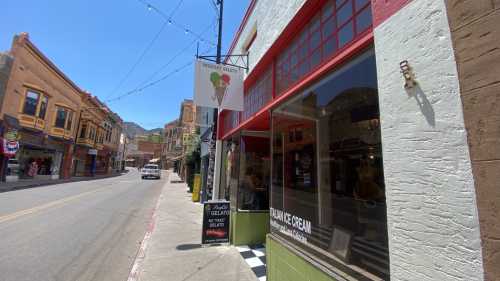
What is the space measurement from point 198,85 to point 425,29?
4610 mm

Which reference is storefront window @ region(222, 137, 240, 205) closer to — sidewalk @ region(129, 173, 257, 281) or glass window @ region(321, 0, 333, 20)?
sidewalk @ region(129, 173, 257, 281)

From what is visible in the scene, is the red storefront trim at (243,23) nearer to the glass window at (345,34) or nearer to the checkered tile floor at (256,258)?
the glass window at (345,34)

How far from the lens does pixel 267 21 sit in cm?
501

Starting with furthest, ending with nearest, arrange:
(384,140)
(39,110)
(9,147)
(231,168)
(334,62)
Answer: (39,110), (9,147), (231,168), (334,62), (384,140)

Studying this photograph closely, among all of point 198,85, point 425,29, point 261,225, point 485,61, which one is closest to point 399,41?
point 425,29

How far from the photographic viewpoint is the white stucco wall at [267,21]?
12.9 feet

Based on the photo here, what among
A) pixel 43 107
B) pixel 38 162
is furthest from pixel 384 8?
pixel 38 162

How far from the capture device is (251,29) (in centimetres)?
643

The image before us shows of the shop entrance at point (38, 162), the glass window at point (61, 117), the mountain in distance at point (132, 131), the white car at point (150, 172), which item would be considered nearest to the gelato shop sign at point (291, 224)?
the shop entrance at point (38, 162)

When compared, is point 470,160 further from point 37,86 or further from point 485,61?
point 37,86

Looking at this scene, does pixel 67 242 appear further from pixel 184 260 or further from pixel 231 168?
pixel 231 168

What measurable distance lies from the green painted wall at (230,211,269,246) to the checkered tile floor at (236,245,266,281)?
0.16m

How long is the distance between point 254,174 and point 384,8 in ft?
17.0

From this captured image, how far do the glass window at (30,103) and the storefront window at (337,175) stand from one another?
2460 centimetres
